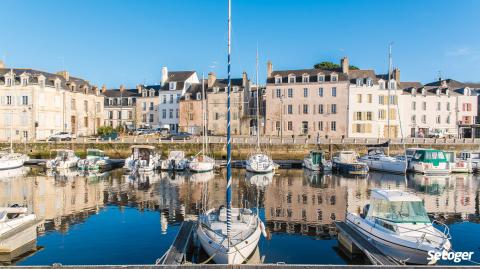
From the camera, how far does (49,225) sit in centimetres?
2034

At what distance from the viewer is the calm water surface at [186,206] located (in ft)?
53.6

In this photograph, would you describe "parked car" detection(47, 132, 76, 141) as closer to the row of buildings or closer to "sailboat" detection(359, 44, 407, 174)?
the row of buildings

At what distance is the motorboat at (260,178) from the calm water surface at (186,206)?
98 millimetres

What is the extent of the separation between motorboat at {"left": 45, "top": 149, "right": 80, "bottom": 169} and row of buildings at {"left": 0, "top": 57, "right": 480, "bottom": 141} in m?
16.9

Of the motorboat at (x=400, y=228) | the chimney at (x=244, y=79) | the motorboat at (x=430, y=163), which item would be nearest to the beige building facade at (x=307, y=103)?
the chimney at (x=244, y=79)

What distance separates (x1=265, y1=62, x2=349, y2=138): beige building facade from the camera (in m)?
64.6

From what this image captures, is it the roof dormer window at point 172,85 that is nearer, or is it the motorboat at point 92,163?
the motorboat at point 92,163

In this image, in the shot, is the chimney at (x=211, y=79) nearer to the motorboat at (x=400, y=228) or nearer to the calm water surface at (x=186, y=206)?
the calm water surface at (x=186, y=206)

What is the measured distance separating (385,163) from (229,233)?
36.4 metres

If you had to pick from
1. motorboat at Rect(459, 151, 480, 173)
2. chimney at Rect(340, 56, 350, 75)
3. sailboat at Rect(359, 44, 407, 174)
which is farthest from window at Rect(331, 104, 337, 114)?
motorboat at Rect(459, 151, 480, 173)

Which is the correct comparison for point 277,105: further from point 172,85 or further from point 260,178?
point 260,178

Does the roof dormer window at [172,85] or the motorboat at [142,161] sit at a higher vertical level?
the roof dormer window at [172,85]

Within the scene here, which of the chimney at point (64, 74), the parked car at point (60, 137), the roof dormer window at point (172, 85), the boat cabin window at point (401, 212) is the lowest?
the boat cabin window at point (401, 212)

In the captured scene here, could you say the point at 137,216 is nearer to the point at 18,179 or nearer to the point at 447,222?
the point at 447,222
